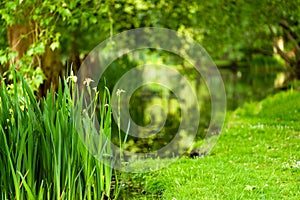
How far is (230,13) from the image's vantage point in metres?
13.1

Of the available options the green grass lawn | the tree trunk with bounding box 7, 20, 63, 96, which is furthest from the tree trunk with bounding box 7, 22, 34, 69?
the green grass lawn

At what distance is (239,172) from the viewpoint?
21.1 ft

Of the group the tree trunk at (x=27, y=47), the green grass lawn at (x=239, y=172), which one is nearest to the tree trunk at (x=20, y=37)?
the tree trunk at (x=27, y=47)

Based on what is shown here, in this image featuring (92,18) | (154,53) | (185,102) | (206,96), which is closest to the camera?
(92,18)

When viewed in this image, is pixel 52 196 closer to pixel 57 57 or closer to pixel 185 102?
pixel 57 57

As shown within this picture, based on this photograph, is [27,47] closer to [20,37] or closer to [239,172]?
[20,37]

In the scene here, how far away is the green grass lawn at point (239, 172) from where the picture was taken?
5.71 meters

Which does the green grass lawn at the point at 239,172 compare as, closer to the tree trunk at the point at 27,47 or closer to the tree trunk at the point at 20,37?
the tree trunk at the point at 27,47

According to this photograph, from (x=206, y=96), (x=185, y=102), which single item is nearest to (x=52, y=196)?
(x=185, y=102)

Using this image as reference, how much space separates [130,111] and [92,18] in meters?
5.68

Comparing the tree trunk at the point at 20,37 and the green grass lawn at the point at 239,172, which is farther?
the tree trunk at the point at 20,37

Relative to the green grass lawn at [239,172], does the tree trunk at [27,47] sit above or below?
above

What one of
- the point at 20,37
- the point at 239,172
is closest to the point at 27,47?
the point at 20,37

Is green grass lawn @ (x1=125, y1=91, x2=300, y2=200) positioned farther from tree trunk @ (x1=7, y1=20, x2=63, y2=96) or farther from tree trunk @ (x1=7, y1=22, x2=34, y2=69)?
tree trunk @ (x1=7, y1=22, x2=34, y2=69)
